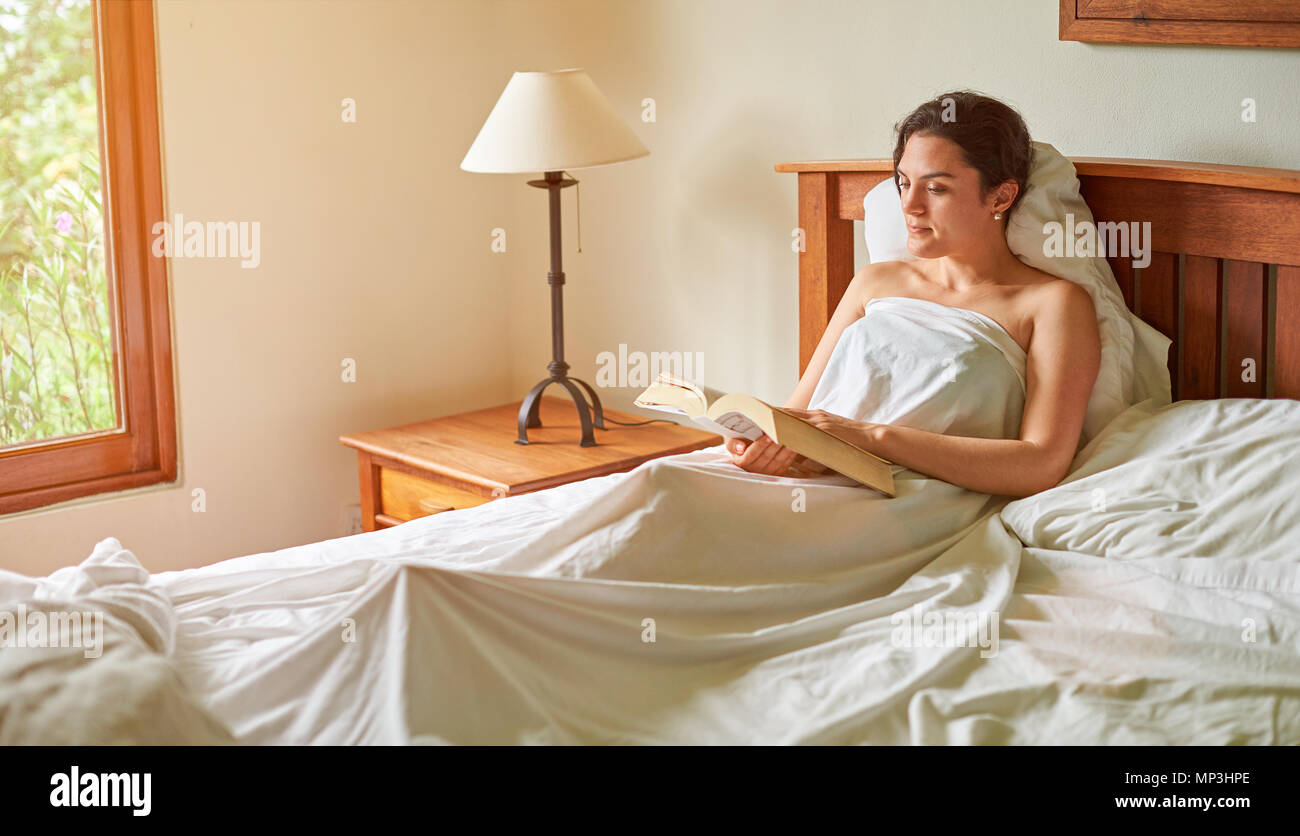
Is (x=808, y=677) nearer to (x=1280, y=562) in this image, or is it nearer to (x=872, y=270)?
(x=1280, y=562)

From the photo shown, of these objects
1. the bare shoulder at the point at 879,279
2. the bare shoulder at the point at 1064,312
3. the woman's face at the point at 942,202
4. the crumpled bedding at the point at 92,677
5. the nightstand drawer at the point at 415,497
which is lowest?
the nightstand drawer at the point at 415,497

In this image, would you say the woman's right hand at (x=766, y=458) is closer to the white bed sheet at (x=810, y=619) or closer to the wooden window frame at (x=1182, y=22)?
the white bed sheet at (x=810, y=619)

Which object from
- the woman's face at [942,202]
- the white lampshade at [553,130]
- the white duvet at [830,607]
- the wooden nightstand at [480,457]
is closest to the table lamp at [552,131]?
the white lampshade at [553,130]

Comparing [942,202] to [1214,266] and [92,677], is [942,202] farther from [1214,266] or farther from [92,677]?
[92,677]

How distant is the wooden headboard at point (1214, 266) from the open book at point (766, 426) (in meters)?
0.52

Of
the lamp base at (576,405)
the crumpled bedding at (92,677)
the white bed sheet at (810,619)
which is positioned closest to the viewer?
the crumpled bedding at (92,677)

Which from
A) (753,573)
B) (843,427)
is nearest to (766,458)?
(843,427)

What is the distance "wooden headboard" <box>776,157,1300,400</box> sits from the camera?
1675mm

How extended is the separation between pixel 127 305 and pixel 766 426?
1564 millimetres

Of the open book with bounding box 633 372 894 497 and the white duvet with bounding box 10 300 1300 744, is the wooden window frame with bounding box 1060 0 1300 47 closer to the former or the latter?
the white duvet with bounding box 10 300 1300 744

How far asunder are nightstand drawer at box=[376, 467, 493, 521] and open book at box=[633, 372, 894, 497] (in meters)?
0.78

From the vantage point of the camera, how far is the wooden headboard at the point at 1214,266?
167cm

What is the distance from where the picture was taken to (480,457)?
8.28 ft
